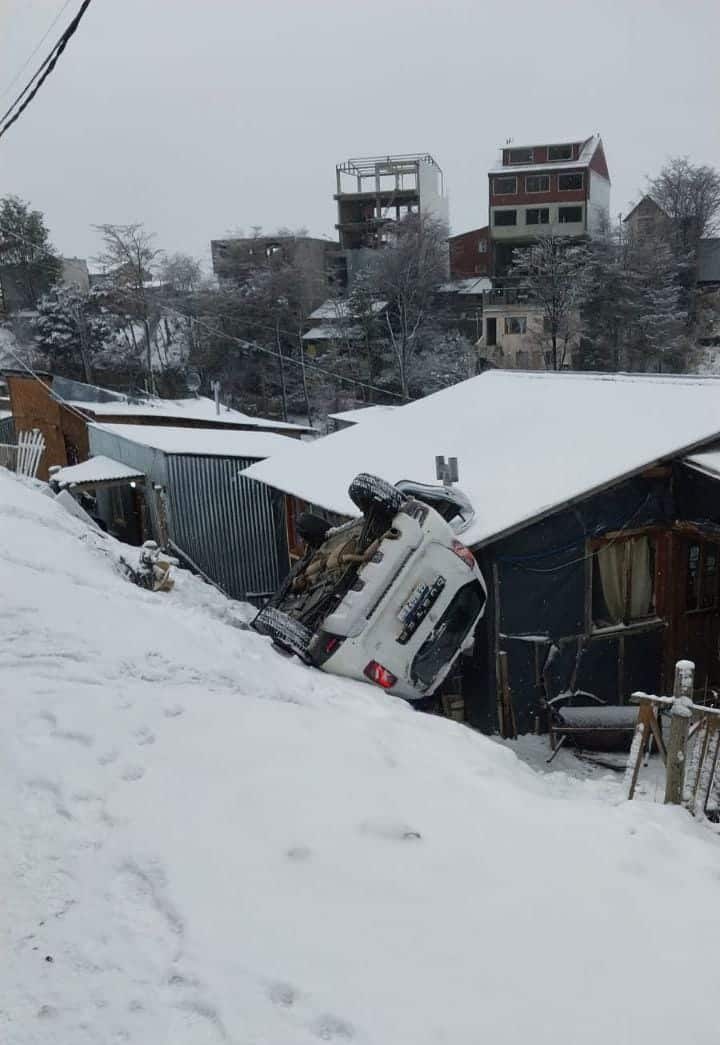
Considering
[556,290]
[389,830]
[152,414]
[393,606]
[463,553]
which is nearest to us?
[389,830]

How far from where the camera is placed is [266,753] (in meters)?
4.97

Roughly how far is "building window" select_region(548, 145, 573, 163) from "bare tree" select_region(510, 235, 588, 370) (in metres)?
7.07

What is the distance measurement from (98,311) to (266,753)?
44810 millimetres

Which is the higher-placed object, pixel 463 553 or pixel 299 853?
pixel 463 553

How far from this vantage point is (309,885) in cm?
375

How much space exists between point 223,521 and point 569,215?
112 feet

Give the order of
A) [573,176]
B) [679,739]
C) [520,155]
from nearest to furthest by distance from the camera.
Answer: [679,739], [573,176], [520,155]

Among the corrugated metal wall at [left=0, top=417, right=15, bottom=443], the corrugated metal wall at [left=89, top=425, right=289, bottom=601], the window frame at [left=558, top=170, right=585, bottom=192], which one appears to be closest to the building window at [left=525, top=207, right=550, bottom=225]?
the window frame at [left=558, top=170, right=585, bottom=192]

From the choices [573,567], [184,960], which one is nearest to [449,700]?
[573,567]

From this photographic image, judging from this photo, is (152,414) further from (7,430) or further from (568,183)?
(568,183)

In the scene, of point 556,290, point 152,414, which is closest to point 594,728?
point 152,414

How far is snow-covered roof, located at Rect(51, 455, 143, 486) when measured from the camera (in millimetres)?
19094

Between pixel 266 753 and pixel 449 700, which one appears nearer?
pixel 266 753

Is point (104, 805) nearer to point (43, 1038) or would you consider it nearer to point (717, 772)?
point (43, 1038)
